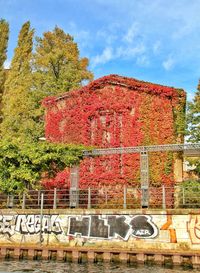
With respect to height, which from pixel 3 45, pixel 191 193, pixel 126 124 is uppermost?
pixel 3 45

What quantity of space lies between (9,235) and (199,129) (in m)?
14.4

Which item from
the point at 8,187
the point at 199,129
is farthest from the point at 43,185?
the point at 199,129

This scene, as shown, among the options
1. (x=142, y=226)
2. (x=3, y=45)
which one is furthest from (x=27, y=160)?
(x=3, y=45)

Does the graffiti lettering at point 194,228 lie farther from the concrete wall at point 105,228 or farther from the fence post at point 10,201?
the fence post at point 10,201

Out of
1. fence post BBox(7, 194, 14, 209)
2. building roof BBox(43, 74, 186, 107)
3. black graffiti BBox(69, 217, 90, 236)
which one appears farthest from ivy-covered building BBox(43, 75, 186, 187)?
black graffiti BBox(69, 217, 90, 236)

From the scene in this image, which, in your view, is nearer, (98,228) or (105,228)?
(105,228)

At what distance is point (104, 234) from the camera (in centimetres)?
1884

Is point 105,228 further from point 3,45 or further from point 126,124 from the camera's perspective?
point 3,45

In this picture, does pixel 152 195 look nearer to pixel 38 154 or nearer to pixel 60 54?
pixel 38 154

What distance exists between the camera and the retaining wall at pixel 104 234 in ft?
56.7

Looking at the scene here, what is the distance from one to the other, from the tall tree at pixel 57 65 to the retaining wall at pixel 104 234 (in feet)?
53.2

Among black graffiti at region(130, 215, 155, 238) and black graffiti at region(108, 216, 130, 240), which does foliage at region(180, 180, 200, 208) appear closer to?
black graffiti at region(130, 215, 155, 238)

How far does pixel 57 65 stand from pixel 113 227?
20.5 metres

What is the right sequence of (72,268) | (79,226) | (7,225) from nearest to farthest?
1. (72,268)
2. (79,226)
3. (7,225)
